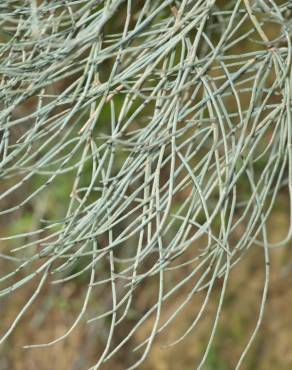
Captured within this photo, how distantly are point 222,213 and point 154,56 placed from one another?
7.4 inches

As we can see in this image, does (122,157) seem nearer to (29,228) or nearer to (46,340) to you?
(29,228)

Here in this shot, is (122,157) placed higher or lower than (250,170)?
lower

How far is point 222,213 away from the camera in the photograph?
900mm

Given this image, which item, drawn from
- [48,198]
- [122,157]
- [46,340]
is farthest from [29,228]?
[46,340]

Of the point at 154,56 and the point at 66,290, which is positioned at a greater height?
the point at 154,56

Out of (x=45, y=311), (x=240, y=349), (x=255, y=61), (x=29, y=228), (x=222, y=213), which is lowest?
(x=240, y=349)

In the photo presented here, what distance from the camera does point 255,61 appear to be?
95 centimetres

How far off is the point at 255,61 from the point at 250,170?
125 mm

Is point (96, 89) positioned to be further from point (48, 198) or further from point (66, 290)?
point (66, 290)

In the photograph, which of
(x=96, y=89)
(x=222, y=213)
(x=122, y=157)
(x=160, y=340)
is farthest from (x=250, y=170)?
(x=160, y=340)

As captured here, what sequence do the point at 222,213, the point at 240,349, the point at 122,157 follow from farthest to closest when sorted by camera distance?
the point at 240,349, the point at 122,157, the point at 222,213

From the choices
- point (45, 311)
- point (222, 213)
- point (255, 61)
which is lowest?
point (45, 311)

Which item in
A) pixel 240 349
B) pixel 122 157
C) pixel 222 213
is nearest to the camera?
pixel 222 213

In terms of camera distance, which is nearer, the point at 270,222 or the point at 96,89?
the point at 96,89
